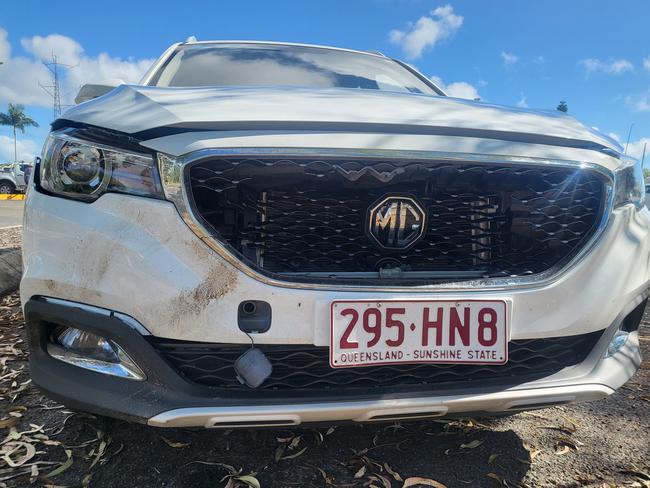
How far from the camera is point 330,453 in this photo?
1.61m

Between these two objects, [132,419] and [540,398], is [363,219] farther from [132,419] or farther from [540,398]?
[132,419]

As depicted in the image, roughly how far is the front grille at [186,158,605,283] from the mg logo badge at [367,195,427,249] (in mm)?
20

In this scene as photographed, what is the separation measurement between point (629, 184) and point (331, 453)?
1.34 metres

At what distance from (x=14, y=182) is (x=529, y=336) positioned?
24.4 meters

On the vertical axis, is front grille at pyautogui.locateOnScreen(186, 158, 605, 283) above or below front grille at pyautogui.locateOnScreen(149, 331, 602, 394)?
above

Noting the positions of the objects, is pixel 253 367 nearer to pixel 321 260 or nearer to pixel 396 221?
pixel 321 260

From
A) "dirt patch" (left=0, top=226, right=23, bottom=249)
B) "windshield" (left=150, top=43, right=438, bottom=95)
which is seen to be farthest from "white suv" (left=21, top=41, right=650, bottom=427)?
"dirt patch" (left=0, top=226, right=23, bottom=249)

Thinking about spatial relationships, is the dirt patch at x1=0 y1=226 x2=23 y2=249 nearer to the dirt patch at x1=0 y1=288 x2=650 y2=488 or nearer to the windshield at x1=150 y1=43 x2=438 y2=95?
the windshield at x1=150 y1=43 x2=438 y2=95

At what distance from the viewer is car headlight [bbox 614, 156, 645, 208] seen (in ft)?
4.88

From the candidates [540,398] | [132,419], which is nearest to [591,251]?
[540,398]

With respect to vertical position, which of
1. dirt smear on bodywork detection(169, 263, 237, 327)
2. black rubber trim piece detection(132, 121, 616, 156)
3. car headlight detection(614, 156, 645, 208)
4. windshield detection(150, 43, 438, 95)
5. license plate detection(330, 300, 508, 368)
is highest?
windshield detection(150, 43, 438, 95)

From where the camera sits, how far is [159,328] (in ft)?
3.98

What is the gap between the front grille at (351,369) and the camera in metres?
1.26

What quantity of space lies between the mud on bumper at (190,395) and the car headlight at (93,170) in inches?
12.2
